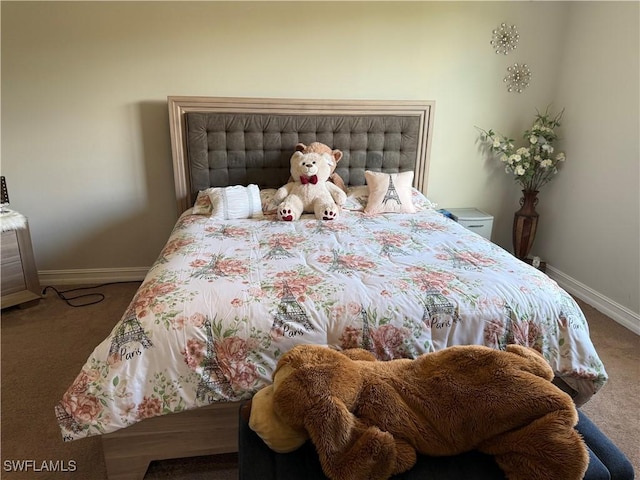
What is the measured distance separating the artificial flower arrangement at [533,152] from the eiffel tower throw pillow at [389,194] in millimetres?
959

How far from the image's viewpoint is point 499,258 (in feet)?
6.98

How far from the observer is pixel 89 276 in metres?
3.47

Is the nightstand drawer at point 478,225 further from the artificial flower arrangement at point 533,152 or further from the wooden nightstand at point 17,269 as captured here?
the wooden nightstand at point 17,269

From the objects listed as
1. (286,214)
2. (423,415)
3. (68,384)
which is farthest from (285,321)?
(68,384)

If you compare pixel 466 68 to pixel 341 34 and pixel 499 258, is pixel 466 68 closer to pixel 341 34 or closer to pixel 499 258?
pixel 341 34

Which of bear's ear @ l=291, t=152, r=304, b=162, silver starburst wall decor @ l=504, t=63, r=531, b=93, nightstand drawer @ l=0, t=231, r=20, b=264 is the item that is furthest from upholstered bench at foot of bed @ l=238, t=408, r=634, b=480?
silver starburst wall decor @ l=504, t=63, r=531, b=93

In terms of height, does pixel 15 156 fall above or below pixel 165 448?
above

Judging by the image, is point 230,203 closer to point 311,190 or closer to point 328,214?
point 311,190

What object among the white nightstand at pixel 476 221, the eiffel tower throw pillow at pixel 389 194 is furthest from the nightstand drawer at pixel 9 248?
the white nightstand at pixel 476 221

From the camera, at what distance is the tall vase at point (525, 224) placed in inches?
141

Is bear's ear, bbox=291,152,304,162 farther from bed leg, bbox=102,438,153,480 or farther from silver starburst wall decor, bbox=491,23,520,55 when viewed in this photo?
bed leg, bbox=102,438,153,480

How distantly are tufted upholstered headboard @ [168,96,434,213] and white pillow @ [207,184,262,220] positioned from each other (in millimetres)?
330

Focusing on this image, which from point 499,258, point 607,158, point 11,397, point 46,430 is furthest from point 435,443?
point 607,158

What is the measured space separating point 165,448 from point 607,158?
10.9ft
